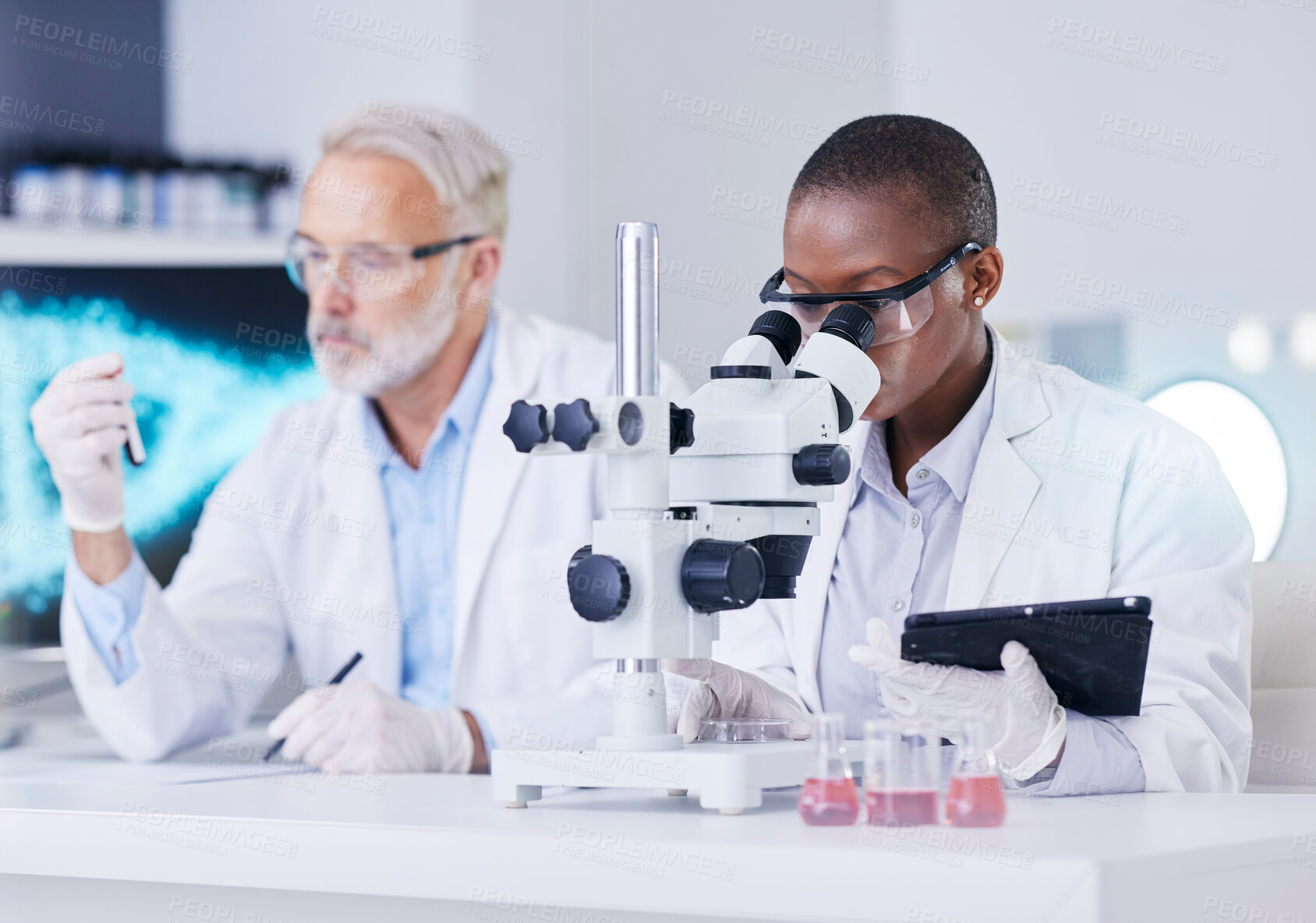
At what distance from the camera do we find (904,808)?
3.48 feet

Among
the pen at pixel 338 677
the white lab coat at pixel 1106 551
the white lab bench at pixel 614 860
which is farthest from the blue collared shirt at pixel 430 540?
the white lab bench at pixel 614 860

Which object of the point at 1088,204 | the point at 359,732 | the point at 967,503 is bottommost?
the point at 359,732

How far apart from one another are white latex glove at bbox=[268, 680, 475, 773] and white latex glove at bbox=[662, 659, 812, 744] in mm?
767

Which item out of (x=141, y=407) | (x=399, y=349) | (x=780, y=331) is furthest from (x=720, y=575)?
(x=141, y=407)

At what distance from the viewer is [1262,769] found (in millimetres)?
1849

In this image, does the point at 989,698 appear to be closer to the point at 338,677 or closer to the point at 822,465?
the point at 822,465

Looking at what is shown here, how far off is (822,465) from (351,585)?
1813 millimetres

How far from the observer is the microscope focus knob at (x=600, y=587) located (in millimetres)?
1144

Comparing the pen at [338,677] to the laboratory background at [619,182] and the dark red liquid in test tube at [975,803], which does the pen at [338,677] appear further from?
the dark red liquid in test tube at [975,803]

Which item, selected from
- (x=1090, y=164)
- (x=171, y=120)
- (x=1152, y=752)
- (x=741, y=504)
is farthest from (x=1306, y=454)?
(x=171, y=120)

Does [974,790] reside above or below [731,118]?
below

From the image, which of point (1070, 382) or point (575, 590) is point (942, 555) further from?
point (575, 590)

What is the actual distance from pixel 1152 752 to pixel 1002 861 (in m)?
0.60

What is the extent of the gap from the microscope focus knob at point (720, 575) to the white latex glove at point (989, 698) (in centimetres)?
13
